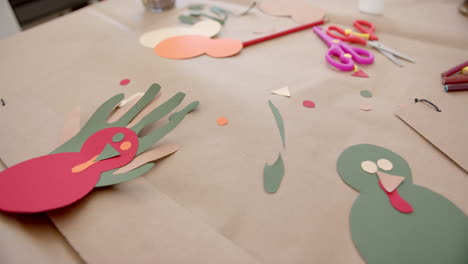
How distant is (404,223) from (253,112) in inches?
9.3

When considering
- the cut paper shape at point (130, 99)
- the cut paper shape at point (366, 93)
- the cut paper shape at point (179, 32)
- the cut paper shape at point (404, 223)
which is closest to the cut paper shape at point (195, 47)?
the cut paper shape at point (179, 32)

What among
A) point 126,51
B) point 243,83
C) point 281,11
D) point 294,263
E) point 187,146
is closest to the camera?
point 294,263

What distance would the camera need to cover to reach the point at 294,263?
11.0 inches

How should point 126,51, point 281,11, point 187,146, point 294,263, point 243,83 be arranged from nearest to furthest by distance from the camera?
A: point 294,263 → point 187,146 → point 243,83 → point 126,51 → point 281,11

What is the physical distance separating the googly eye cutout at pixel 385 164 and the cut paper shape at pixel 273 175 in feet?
0.38

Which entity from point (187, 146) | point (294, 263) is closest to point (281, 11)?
point (187, 146)

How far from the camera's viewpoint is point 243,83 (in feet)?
1.66

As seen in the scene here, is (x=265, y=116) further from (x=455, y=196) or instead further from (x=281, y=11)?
(x=281, y=11)

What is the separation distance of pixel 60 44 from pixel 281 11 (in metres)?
0.50

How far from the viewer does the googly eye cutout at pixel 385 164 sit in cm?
35

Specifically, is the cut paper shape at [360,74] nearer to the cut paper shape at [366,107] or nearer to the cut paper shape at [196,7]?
the cut paper shape at [366,107]

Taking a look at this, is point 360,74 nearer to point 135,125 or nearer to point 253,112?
point 253,112

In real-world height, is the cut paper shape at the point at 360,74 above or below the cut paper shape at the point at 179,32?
below

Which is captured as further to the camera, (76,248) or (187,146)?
(187,146)
